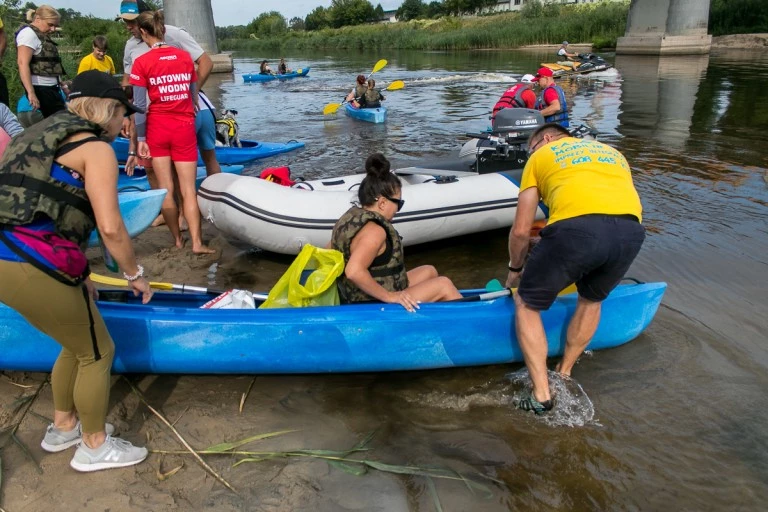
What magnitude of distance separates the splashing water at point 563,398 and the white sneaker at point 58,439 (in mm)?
1984

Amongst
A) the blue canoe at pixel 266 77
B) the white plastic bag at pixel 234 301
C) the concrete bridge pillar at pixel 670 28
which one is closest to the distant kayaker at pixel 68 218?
the white plastic bag at pixel 234 301

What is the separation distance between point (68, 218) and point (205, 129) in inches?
127

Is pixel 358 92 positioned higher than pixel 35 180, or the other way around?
pixel 35 180

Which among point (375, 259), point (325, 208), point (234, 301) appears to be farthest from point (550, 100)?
point (234, 301)

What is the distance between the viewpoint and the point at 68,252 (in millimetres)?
1968

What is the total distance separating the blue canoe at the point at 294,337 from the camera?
2799mm

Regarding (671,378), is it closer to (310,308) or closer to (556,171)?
(556,171)

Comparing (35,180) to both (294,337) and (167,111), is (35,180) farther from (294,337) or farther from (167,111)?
(167,111)

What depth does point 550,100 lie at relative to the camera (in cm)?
643

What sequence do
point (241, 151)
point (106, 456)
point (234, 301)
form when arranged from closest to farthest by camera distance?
point (106, 456) → point (234, 301) → point (241, 151)

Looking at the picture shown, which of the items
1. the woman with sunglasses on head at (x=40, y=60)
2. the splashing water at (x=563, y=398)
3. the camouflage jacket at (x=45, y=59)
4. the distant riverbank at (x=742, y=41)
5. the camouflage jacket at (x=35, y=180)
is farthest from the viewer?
the distant riverbank at (x=742, y=41)

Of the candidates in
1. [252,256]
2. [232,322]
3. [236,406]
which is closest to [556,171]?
[232,322]

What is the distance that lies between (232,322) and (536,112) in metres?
4.12

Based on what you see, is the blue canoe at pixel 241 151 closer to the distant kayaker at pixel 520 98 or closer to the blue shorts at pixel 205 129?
the blue shorts at pixel 205 129
